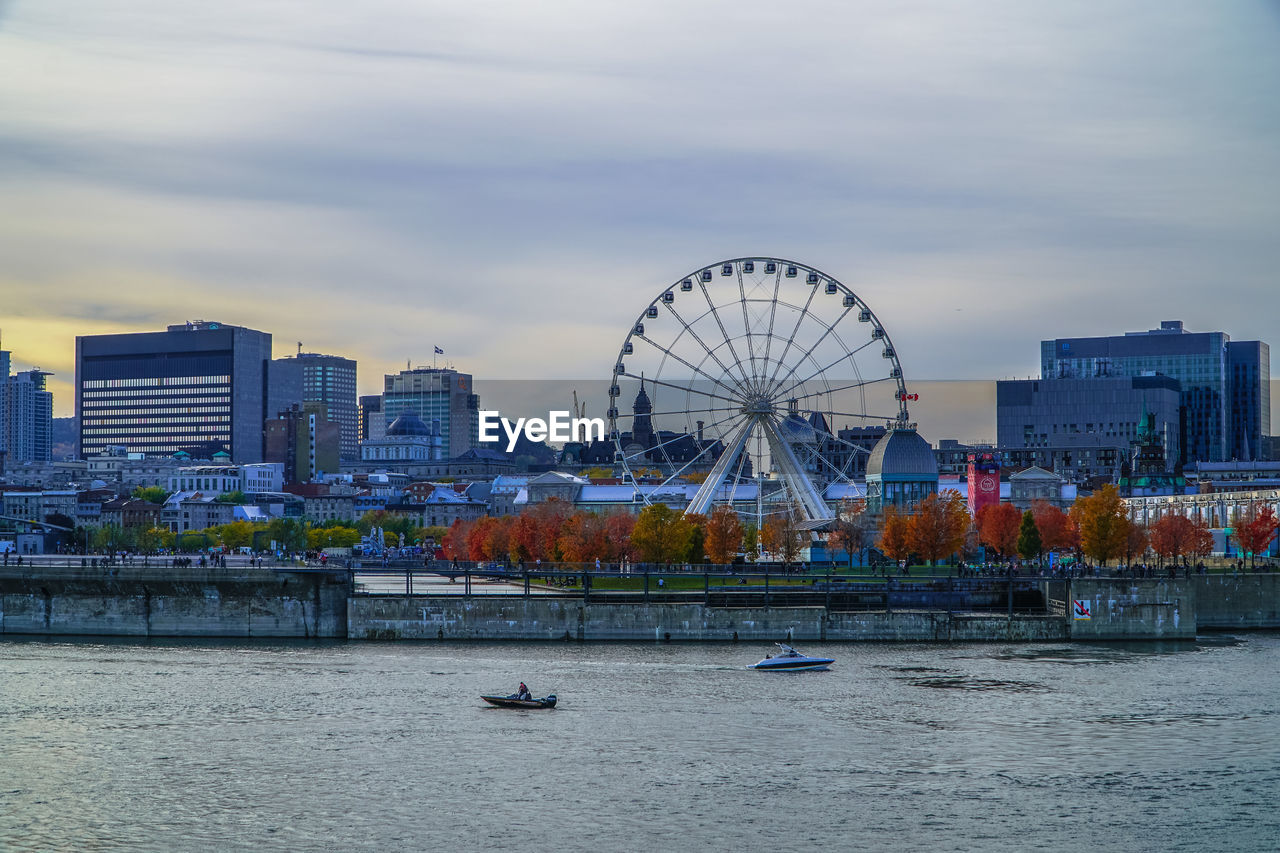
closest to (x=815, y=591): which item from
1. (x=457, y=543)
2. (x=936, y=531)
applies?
(x=936, y=531)

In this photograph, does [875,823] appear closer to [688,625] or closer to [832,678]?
[832,678]

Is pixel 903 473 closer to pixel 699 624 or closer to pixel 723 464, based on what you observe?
Answer: pixel 723 464

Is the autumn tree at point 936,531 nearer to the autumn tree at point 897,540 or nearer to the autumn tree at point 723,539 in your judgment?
the autumn tree at point 897,540

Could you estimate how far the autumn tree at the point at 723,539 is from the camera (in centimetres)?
12419

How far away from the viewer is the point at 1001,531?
461 ft

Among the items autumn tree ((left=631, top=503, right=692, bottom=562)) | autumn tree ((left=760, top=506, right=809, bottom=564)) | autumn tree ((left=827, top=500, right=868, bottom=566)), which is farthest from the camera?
autumn tree ((left=827, top=500, right=868, bottom=566))

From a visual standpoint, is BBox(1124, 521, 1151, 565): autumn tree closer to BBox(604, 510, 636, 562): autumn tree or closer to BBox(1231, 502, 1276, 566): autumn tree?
BBox(1231, 502, 1276, 566): autumn tree

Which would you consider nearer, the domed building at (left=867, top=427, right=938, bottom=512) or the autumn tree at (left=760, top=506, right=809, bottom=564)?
the autumn tree at (left=760, top=506, right=809, bottom=564)

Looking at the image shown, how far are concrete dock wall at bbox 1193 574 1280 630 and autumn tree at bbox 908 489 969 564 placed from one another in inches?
1023

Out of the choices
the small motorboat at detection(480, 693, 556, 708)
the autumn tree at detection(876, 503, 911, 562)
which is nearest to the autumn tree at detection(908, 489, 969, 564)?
the autumn tree at detection(876, 503, 911, 562)

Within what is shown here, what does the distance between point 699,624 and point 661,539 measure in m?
34.0

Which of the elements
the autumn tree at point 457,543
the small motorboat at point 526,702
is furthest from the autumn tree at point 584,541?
the small motorboat at point 526,702

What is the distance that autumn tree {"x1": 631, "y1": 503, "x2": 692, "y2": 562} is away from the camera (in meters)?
125

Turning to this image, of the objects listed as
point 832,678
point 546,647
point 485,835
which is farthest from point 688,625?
point 485,835
